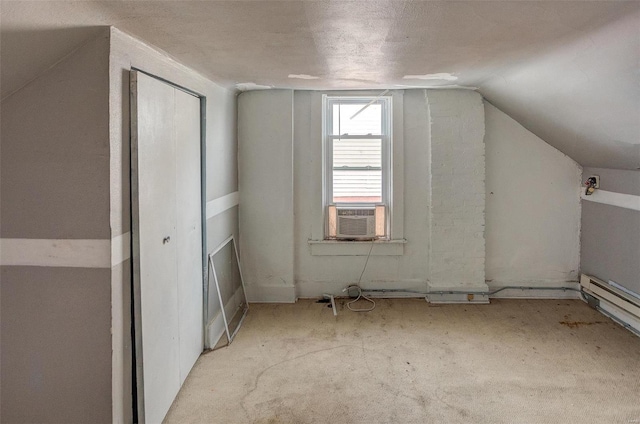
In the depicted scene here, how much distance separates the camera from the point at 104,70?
6.41 ft

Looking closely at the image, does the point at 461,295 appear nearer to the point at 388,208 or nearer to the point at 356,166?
the point at 388,208

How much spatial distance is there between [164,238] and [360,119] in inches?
106

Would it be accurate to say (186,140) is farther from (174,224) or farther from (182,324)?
(182,324)

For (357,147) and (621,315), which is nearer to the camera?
(621,315)

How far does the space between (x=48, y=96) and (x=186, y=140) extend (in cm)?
98

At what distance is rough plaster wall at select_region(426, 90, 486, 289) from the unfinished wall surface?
10.5 feet

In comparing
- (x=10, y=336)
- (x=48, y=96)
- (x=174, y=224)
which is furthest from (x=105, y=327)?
(x=48, y=96)

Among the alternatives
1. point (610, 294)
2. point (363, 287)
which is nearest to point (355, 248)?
point (363, 287)

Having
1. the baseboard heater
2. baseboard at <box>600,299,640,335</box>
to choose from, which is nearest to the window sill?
the baseboard heater

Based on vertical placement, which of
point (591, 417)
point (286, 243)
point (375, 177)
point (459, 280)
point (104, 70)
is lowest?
point (591, 417)

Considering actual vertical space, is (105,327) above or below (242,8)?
below

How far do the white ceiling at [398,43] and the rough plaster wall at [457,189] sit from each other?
63cm

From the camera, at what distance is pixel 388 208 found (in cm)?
451

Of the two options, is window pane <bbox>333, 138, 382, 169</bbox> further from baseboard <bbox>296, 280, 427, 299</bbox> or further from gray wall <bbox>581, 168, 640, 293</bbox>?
gray wall <bbox>581, 168, 640, 293</bbox>
